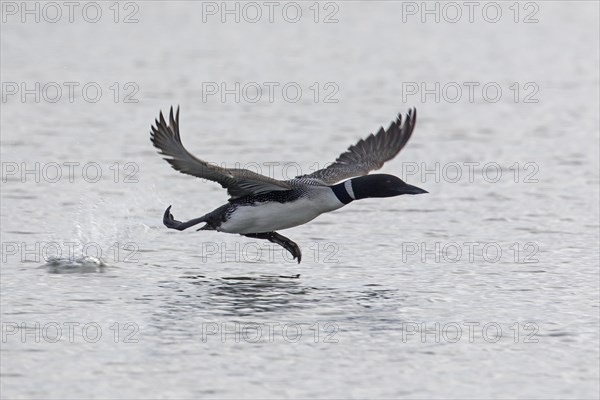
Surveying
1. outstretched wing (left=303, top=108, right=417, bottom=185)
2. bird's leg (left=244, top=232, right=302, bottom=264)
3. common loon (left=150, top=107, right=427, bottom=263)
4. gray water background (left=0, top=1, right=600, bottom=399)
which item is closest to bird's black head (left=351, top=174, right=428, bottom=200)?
common loon (left=150, top=107, right=427, bottom=263)

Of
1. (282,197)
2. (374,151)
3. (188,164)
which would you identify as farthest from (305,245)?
(188,164)

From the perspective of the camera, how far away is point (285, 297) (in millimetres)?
11305

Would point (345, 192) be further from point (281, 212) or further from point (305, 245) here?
point (305, 245)

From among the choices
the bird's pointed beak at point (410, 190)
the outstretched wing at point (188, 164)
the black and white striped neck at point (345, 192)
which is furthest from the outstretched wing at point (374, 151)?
the outstretched wing at point (188, 164)

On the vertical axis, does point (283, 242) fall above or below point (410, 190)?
below

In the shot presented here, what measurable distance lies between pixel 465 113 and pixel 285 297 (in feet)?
39.5

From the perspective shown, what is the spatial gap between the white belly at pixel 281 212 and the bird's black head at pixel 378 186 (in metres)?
0.22

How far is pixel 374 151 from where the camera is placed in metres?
13.5

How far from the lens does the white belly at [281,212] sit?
11.9 metres

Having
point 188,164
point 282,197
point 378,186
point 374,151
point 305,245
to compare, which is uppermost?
point 374,151

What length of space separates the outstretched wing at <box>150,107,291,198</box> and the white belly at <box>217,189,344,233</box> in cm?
25

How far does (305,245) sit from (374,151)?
121cm

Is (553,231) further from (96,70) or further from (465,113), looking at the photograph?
(96,70)

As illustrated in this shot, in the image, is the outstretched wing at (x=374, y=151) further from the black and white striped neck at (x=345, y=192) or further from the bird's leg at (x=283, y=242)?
the black and white striped neck at (x=345, y=192)
